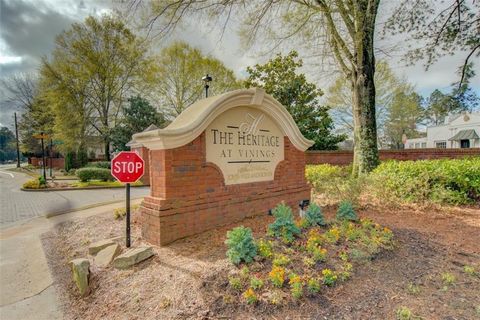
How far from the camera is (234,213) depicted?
4.48 metres

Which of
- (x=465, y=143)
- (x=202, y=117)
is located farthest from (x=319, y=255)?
(x=465, y=143)

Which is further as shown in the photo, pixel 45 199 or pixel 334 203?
pixel 45 199

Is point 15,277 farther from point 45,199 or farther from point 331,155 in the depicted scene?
point 331,155

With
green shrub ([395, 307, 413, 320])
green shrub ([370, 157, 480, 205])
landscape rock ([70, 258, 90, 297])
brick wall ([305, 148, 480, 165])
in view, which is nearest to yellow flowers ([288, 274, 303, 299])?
green shrub ([395, 307, 413, 320])

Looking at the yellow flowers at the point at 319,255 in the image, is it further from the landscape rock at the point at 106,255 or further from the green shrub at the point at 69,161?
the green shrub at the point at 69,161

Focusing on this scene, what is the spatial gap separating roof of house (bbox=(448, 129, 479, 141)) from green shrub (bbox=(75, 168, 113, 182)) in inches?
1236

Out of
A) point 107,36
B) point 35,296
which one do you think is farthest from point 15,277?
point 107,36

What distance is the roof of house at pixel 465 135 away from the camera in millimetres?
25184

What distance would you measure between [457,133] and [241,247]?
3414 cm

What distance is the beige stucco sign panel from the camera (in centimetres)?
427

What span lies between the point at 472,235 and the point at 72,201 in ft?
36.8

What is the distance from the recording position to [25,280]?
3.40m

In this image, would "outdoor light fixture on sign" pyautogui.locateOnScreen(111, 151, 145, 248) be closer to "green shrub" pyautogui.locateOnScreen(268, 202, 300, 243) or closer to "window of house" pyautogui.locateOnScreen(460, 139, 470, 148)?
"green shrub" pyautogui.locateOnScreen(268, 202, 300, 243)

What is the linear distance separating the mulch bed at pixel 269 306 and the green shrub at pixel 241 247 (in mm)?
130
